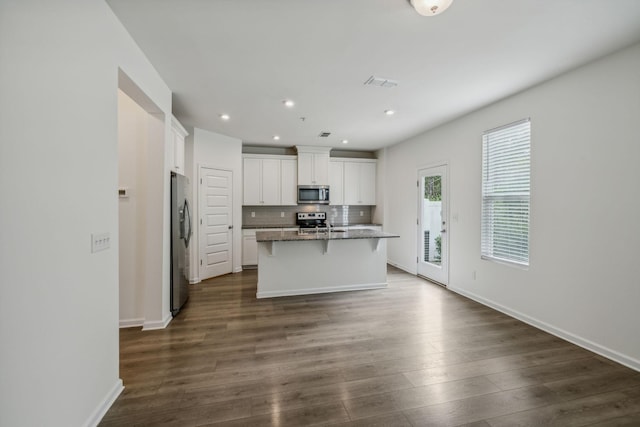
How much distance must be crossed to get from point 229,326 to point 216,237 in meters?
2.45

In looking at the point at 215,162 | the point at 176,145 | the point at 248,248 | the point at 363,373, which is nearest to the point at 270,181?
the point at 215,162

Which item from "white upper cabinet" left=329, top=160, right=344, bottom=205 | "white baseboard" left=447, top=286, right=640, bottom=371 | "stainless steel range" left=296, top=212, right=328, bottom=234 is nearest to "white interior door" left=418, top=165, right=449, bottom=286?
"white baseboard" left=447, top=286, right=640, bottom=371

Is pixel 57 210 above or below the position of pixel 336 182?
below

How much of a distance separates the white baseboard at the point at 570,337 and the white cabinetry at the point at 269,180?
167 inches

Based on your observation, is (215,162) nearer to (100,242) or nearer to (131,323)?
(131,323)

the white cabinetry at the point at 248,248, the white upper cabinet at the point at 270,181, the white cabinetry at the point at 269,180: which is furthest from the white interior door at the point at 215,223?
the white upper cabinet at the point at 270,181

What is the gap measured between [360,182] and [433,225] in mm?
2335

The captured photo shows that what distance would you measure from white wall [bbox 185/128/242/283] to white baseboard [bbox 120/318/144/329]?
1.69m

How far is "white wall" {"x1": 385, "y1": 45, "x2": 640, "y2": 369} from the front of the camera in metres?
2.33

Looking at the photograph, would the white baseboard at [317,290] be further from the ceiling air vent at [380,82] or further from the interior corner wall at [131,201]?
the ceiling air vent at [380,82]

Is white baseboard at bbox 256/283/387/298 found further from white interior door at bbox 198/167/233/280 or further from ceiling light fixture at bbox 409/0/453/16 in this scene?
ceiling light fixture at bbox 409/0/453/16

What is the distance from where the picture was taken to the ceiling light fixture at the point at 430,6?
1741 millimetres

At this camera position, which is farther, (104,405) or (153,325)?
(153,325)

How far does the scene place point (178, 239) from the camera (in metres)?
3.29
